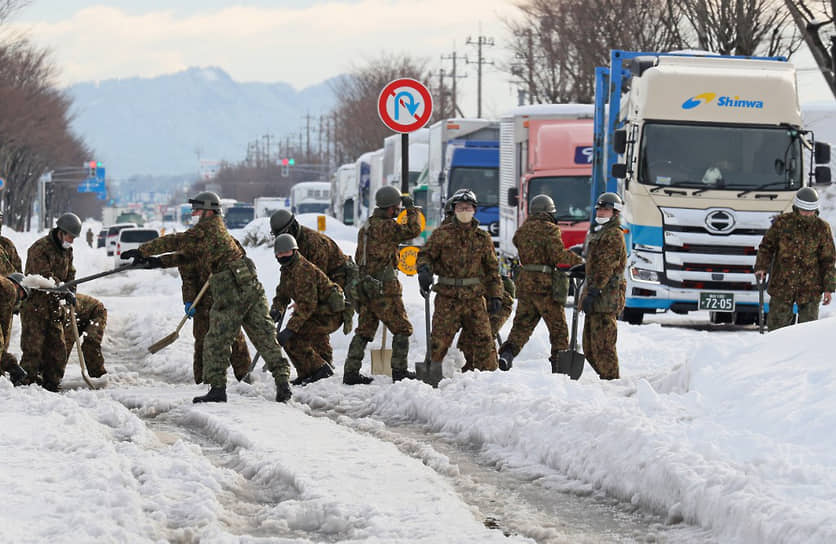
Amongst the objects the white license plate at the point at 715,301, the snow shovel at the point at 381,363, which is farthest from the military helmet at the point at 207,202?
the white license plate at the point at 715,301

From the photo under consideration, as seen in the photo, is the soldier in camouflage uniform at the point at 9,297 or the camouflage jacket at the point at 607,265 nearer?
the soldier in camouflage uniform at the point at 9,297

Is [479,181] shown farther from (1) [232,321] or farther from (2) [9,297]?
(1) [232,321]

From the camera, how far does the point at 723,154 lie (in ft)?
54.1

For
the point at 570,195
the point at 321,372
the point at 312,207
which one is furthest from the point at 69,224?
the point at 312,207

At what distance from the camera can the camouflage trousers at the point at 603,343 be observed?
11.6m

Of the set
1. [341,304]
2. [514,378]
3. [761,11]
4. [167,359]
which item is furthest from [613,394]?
[761,11]

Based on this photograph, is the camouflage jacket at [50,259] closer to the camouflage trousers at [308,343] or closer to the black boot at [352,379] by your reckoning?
the camouflage trousers at [308,343]

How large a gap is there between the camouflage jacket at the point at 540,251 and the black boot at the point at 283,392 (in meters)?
2.52

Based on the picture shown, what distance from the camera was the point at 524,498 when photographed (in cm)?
708

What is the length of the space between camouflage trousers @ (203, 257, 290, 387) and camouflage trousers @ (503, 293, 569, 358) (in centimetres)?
247

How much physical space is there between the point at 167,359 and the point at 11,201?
7335cm

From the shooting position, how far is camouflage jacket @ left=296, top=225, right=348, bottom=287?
11.9 meters

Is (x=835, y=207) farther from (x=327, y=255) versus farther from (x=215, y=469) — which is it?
(x=215, y=469)

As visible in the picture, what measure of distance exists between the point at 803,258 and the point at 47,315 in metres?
7.24
